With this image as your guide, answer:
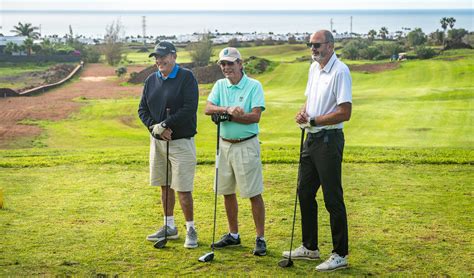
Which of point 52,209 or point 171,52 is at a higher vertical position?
point 171,52

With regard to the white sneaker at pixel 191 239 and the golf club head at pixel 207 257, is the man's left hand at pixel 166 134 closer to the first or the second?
the white sneaker at pixel 191 239

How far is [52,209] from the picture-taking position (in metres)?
8.53

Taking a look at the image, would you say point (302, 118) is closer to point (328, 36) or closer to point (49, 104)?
point (328, 36)

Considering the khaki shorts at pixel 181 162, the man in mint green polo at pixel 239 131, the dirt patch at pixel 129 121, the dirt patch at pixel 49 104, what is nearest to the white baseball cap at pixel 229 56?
the man in mint green polo at pixel 239 131

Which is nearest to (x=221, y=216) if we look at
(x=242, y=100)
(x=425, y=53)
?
(x=242, y=100)

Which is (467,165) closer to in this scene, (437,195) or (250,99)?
(437,195)

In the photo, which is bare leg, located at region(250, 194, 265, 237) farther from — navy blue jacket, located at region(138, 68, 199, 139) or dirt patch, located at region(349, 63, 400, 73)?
dirt patch, located at region(349, 63, 400, 73)

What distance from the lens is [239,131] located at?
705 centimetres

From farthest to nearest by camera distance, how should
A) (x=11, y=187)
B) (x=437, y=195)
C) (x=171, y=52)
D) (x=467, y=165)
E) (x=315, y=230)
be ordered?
(x=467, y=165)
(x=11, y=187)
(x=437, y=195)
(x=171, y=52)
(x=315, y=230)

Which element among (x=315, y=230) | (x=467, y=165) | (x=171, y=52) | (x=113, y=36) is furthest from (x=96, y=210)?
(x=113, y=36)

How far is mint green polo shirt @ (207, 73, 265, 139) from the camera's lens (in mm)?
7023

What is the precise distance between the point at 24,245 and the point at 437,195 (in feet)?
17.3

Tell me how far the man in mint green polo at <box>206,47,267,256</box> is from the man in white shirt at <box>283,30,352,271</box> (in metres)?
0.55

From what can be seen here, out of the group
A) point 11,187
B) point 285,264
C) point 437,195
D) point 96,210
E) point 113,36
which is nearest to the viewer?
point 285,264
